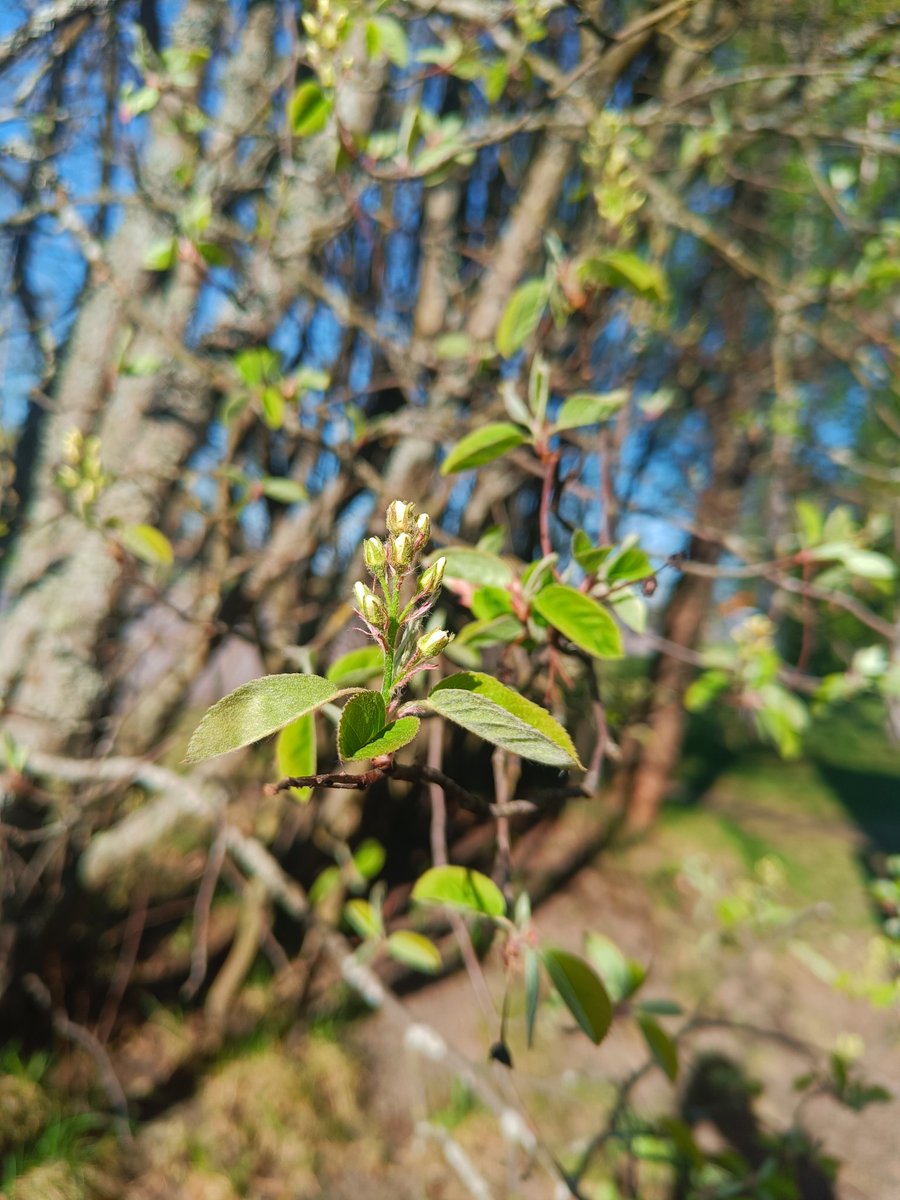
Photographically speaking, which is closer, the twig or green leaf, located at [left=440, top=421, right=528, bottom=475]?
green leaf, located at [left=440, top=421, right=528, bottom=475]

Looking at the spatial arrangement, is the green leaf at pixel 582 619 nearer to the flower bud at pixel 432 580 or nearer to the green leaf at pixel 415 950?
the flower bud at pixel 432 580

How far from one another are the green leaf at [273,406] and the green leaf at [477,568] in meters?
0.59

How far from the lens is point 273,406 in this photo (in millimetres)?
1059

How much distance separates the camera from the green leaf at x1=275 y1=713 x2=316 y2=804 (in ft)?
1.89

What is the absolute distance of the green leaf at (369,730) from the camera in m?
0.33

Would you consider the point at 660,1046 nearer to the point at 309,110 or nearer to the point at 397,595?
the point at 397,595

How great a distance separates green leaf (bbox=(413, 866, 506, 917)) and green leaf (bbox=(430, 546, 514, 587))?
257 mm

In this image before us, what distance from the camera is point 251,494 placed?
1.24 m

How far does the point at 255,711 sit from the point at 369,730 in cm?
6

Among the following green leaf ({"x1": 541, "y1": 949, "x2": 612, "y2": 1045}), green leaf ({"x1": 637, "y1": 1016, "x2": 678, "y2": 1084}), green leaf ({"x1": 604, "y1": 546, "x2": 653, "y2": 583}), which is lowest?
green leaf ({"x1": 637, "y1": 1016, "x2": 678, "y2": 1084})

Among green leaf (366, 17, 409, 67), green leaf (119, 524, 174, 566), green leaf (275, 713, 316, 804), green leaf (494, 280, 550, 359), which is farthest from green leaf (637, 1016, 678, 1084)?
green leaf (366, 17, 409, 67)

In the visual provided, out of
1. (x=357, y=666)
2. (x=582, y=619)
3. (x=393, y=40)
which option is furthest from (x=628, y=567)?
(x=393, y=40)

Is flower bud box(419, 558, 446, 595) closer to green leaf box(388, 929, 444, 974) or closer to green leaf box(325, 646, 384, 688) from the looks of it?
green leaf box(325, 646, 384, 688)

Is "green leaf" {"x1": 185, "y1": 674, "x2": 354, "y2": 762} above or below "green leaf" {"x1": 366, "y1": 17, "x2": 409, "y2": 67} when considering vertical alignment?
below
